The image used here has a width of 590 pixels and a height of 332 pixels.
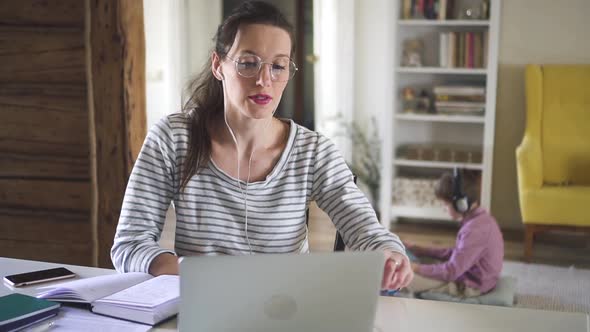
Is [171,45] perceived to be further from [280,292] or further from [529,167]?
[280,292]

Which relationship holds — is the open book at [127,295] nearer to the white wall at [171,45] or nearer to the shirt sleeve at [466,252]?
the shirt sleeve at [466,252]

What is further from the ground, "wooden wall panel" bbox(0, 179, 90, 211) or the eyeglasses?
the eyeglasses

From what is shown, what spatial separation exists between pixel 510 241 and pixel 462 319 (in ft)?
9.90

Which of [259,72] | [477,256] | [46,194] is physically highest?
[259,72]

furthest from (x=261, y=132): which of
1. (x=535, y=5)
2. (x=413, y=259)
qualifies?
(x=535, y=5)

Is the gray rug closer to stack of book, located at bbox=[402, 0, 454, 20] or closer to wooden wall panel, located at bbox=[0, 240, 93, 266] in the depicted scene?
stack of book, located at bbox=[402, 0, 454, 20]

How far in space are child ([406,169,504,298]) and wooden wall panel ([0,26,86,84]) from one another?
1.55 metres

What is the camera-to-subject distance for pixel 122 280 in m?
1.46

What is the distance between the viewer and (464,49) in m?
4.27

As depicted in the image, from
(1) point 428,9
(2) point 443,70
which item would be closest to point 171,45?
(1) point 428,9

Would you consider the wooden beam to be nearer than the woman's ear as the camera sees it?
No

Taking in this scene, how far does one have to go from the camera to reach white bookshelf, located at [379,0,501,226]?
4211 millimetres

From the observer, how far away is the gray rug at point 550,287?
3156mm

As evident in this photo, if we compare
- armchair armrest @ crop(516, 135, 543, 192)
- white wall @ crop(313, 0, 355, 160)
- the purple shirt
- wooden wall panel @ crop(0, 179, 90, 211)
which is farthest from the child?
white wall @ crop(313, 0, 355, 160)
